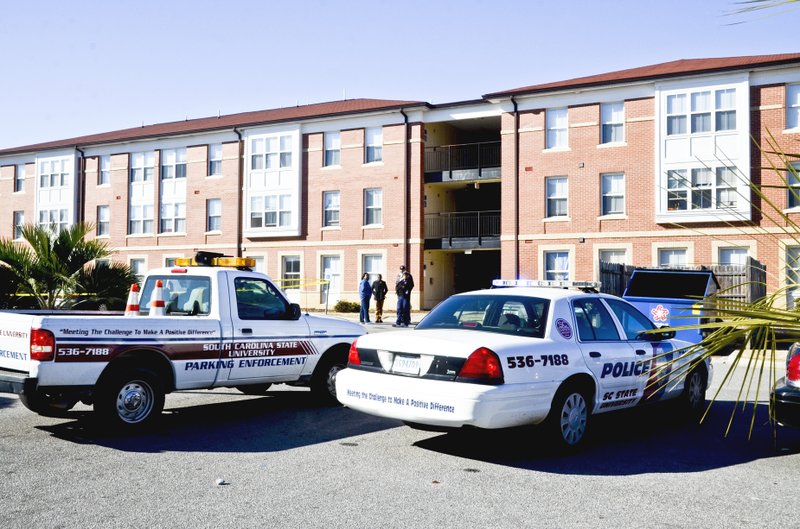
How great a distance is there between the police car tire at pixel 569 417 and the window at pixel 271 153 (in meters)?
30.5

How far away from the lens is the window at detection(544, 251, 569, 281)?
30141mm

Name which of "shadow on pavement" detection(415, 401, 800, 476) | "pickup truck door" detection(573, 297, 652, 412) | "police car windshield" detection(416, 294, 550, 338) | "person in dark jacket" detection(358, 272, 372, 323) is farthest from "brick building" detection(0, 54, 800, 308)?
"police car windshield" detection(416, 294, 550, 338)

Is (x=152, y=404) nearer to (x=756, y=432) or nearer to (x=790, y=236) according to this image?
(x=756, y=432)

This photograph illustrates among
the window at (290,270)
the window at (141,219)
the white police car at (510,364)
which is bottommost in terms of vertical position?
the white police car at (510,364)

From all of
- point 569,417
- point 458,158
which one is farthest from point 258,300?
point 458,158

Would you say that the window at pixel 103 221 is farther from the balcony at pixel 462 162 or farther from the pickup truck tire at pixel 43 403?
the pickup truck tire at pixel 43 403

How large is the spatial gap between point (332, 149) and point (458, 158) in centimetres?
592

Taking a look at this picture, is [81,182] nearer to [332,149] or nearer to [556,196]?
[332,149]

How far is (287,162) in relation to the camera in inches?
1421

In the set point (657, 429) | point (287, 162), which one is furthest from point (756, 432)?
point (287, 162)

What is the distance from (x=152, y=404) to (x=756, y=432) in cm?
615

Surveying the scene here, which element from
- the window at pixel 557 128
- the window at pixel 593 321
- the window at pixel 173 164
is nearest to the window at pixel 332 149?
the window at pixel 173 164

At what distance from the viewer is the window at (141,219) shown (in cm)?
4047

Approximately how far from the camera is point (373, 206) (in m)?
34.3
